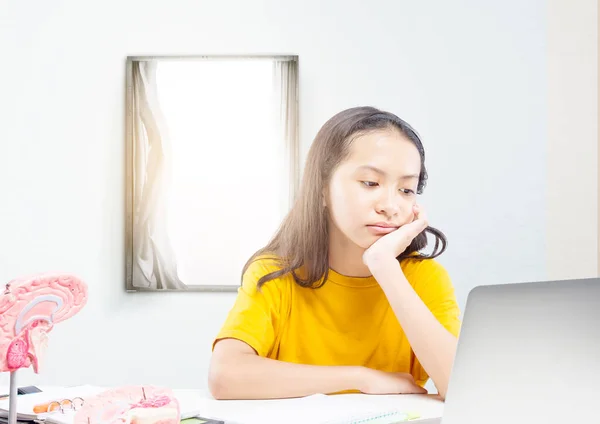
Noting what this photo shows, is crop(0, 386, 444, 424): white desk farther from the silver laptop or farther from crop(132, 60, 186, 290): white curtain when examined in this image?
crop(132, 60, 186, 290): white curtain

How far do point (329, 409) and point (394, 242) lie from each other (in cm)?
42

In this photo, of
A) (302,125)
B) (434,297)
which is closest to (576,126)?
(302,125)

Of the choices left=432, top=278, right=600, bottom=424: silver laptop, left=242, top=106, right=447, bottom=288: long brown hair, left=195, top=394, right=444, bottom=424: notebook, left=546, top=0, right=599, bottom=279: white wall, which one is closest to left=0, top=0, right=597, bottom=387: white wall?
left=546, top=0, right=599, bottom=279: white wall

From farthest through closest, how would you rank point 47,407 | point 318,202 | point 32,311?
point 318,202
point 47,407
point 32,311

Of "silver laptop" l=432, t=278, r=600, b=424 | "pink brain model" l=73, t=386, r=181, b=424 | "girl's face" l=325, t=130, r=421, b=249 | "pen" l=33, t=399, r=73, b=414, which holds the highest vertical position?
"girl's face" l=325, t=130, r=421, b=249

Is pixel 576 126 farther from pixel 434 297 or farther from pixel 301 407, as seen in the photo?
pixel 301 407

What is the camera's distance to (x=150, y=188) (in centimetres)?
231

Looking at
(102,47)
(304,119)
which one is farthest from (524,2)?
(102,47)

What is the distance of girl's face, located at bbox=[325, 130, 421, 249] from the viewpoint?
4.22ft

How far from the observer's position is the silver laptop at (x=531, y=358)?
369 mm

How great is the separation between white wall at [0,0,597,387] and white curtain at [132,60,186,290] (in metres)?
0.07

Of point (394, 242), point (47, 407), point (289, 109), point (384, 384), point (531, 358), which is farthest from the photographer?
point (289, 109)

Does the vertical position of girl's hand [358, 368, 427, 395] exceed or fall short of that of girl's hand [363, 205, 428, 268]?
it falls short

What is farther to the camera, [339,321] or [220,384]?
[339,321]
